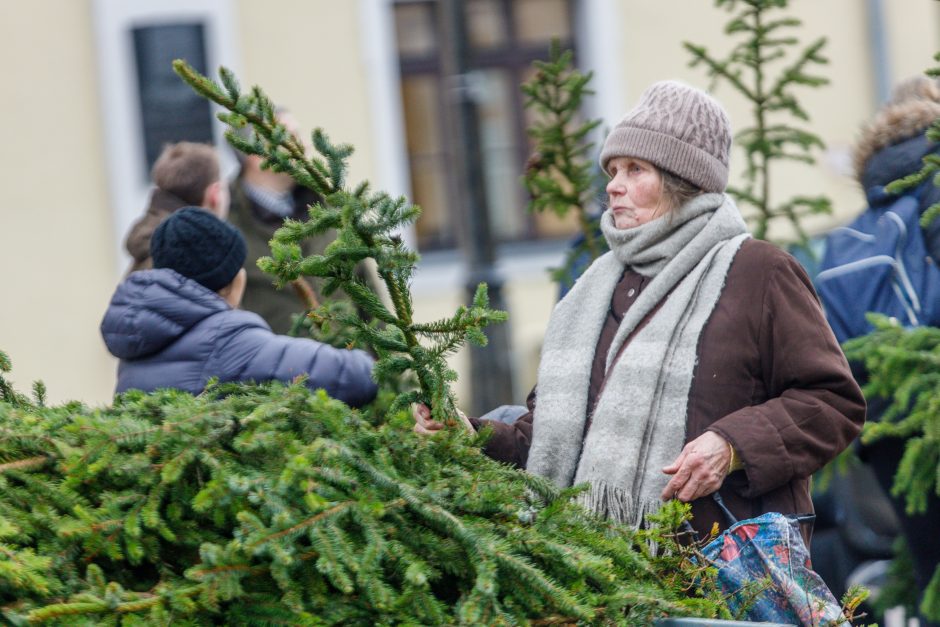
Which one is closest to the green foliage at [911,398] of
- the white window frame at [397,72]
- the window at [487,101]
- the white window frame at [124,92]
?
the white window frame at [397,72]

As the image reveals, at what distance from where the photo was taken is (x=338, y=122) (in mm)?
11258

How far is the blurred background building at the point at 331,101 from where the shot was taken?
10.6 meters

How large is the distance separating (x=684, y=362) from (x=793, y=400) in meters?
0.23

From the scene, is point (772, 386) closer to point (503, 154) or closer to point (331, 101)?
point (331, 101)

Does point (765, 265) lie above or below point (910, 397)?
above

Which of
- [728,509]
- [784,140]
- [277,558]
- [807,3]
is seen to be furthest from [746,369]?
[807,3]

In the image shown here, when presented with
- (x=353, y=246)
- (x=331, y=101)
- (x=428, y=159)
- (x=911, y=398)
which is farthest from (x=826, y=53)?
(x=353, y=246)

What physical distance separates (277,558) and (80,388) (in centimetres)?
870

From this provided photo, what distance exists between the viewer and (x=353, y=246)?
255 cm

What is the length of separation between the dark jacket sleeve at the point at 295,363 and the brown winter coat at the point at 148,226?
1053mm

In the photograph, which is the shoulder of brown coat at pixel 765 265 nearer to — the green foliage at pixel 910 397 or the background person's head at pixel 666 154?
the background person's head at pixel 666 154

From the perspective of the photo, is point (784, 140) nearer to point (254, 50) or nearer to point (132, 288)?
point (132, 288)

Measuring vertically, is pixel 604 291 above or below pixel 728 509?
above

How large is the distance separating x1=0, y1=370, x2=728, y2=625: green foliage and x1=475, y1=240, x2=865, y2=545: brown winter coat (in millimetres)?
495
